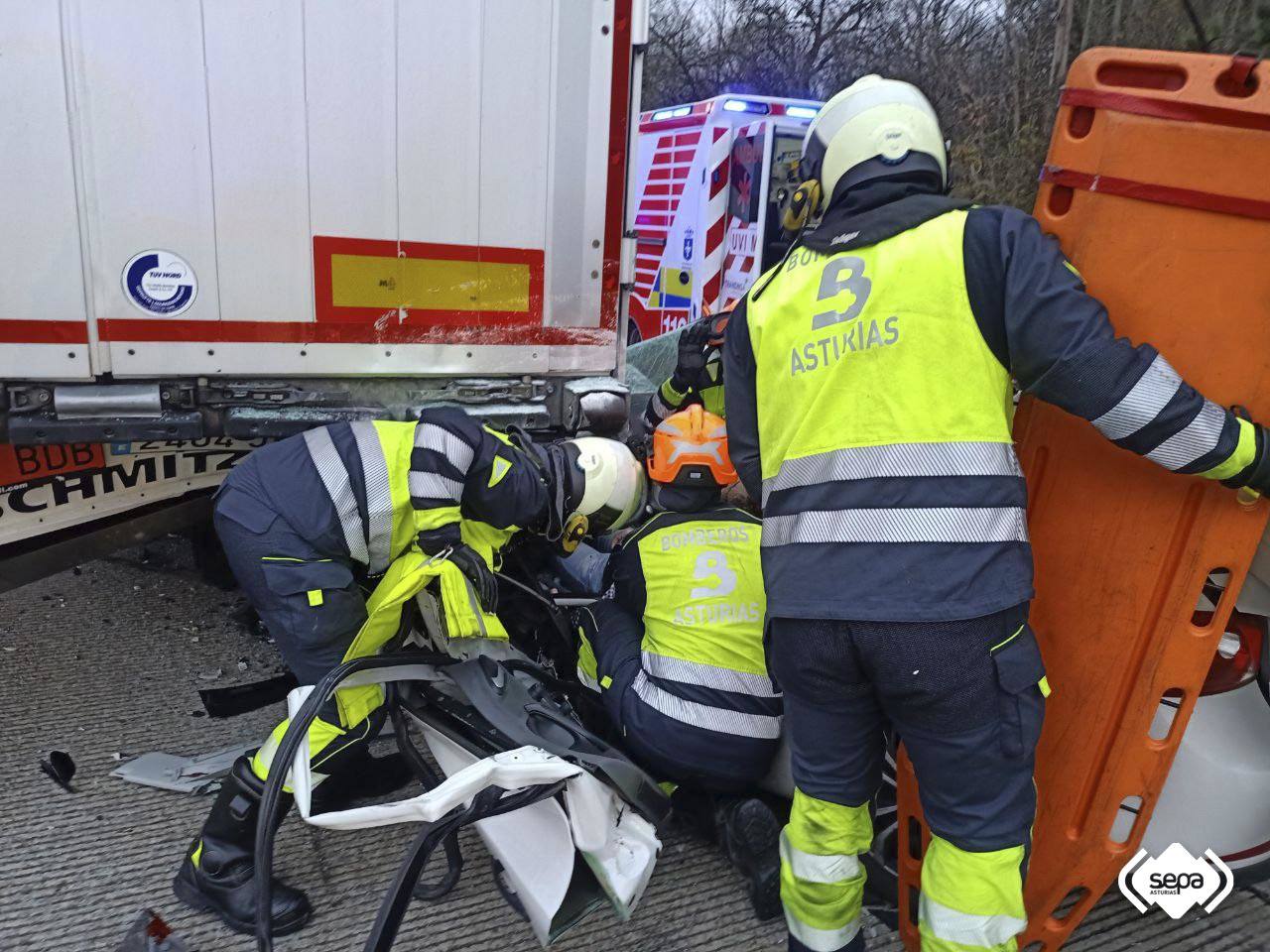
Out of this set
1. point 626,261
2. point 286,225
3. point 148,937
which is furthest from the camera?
point 626,261

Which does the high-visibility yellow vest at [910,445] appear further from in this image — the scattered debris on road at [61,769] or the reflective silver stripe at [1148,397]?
the scattered debris on road at [61,769]

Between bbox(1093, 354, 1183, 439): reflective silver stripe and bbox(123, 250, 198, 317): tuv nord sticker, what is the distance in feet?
7.49

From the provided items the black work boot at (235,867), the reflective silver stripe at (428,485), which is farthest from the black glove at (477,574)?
the black work boot at (235,867)

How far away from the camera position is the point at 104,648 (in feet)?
12.5

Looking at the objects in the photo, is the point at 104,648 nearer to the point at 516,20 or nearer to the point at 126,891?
the point at 126,891

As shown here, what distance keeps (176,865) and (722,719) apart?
5.08 ft

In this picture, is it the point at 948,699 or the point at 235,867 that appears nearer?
the point at 948,699

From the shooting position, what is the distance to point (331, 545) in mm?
2508

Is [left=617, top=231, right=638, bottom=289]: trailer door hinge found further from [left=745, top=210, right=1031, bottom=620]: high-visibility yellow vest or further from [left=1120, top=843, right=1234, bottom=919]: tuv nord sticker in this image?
[left=1120, top=843, right=1234, bottom=919]: tuv nord sticker

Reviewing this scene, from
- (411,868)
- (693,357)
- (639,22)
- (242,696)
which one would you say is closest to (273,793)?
(411,868)

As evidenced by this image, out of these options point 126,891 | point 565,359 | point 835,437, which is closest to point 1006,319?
point 835,437

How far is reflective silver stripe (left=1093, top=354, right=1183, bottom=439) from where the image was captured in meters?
1.60

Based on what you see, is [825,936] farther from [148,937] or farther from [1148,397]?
[148,937]

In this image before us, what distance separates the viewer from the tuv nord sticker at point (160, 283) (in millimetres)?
2518
